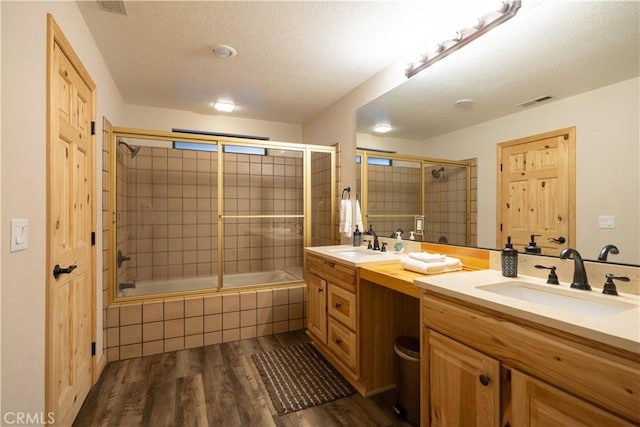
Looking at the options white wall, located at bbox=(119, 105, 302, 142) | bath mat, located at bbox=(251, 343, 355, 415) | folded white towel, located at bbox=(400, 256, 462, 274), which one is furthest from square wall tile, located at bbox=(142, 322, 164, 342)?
folded white towel, located at bbox=(400, 256, 462, 274)

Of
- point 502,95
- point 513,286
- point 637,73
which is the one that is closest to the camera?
point 637,73

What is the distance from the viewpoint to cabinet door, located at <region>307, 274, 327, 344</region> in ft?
7.59

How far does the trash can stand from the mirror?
31.0 inches

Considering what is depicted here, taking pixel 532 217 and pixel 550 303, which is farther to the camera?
pixel 532 217

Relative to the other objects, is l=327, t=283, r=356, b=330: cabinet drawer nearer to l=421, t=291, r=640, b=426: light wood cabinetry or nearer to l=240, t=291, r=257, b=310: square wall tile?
l=421, t=291, r=640, b=426: light wood cabinetry

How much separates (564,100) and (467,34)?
2.34 feet

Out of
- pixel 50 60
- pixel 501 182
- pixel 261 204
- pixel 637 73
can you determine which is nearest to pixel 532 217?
pixel 501 182

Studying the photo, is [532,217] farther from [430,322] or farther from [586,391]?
[586,391]

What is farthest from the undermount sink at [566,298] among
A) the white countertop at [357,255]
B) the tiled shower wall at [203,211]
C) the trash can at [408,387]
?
the tiled shower wall at [203,211]

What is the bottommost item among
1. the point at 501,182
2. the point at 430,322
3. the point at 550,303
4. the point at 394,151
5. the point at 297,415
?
the point at 297,415

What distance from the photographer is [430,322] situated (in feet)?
4.33

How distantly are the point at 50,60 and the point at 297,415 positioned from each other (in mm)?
2186

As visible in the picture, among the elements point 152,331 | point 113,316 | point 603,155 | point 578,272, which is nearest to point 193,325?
point 152,331

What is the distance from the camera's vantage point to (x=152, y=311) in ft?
8.18
